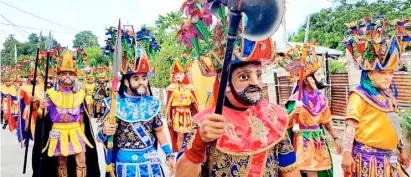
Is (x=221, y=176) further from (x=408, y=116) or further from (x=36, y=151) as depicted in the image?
(x=408, y=116)

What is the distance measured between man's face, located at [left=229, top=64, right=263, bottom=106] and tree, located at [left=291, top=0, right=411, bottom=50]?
14.1 m

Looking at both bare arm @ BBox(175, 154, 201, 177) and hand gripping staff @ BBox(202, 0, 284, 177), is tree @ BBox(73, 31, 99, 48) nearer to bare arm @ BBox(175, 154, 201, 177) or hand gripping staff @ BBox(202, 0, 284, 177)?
bare arm @ BBox(175, 154, 201, 177)

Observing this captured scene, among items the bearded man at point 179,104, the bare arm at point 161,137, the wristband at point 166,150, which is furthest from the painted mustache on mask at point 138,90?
the bearded man at point 179,104

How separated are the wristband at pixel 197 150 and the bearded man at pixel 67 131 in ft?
15.6

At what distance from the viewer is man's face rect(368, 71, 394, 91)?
472 centimetres

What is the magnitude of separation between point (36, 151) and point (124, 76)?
3.32 metres

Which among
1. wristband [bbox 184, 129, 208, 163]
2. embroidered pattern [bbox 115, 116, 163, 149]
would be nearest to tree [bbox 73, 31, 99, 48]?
embroidered pattern [bbox 115, 116, 163, 149]

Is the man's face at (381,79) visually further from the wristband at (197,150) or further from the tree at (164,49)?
the tree at (164,49)

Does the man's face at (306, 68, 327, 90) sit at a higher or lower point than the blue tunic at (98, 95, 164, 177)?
higher

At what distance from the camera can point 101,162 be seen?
1029 cm

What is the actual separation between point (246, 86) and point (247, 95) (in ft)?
0.19

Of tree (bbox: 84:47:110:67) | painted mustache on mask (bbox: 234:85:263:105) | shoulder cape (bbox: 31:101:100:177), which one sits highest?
tree (bbox: 84:47:110:67)

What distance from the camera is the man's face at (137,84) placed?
526 centimetres

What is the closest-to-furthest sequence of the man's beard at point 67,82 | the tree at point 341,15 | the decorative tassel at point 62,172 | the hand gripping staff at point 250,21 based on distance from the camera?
the hand gripping staff at point 250,21, the man's beard at point 67,82, the decorative tassel at point 62,172, the tree at point 341,15
